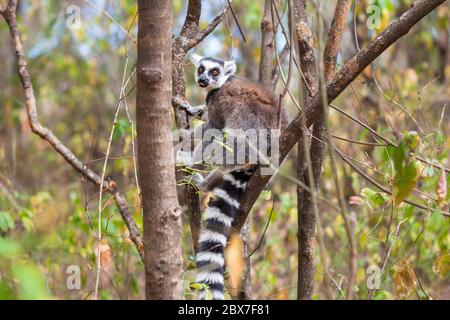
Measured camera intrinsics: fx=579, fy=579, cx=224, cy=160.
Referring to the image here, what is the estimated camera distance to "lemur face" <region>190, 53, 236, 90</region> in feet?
19.0

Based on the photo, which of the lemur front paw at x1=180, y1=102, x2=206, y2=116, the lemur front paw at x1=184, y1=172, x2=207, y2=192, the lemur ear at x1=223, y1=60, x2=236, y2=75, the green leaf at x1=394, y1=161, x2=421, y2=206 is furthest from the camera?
the lemur ear at x1=223, y1=60, x2=236, y2=75

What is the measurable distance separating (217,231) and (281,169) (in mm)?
1646

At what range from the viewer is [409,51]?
13023 millimetres

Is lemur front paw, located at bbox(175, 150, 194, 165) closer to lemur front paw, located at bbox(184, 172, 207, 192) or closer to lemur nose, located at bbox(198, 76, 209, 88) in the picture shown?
lemur front paw, located at bbox(184, 172, 207, 192)

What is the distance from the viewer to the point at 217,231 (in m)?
4.04

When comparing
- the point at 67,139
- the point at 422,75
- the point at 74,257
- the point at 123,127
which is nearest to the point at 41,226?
the point at 123,127

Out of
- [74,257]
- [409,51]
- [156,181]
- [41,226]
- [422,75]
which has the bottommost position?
[74,257]

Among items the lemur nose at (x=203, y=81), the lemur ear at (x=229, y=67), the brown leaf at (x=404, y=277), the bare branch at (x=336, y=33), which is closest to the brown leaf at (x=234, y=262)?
the brown leaf at (x=404, y=277)

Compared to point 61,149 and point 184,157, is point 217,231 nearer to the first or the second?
point 184,157

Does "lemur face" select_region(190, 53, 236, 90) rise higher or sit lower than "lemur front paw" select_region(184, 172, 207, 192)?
higher

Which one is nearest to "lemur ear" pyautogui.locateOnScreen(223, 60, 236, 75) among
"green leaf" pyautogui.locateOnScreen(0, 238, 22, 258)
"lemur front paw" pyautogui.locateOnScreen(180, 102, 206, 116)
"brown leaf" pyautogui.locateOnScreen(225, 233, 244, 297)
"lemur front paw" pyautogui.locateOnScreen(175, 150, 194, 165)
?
"lemur front paw" pyautogui.locateOnScreen(180, 102, 206, 116)
